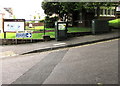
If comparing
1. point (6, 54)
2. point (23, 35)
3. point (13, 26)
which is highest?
point (13, 26)

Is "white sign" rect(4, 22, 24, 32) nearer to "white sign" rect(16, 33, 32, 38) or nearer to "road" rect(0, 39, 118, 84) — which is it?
"white sign" rect(16, 33, 32, 38)

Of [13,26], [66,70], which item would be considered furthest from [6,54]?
[66,70]

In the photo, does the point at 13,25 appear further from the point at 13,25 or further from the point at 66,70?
the point at 66,70

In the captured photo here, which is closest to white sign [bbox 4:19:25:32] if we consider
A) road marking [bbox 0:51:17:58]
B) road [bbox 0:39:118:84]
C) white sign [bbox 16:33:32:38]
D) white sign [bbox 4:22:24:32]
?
white sign [bbox 4:22:24:32]

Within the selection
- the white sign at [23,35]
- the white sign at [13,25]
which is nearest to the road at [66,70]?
the white sign at [23,35]

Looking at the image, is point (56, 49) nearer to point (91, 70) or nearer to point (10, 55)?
point (10, 55)

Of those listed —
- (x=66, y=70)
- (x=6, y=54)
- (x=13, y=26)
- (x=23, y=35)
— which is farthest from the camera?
(x=13, y=26)

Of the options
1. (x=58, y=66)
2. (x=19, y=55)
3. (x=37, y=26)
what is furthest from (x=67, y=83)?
(x=37, y=26)

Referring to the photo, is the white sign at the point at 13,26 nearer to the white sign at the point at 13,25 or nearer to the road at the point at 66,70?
the white sign at the point at 13,25

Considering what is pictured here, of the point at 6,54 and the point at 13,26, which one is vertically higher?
the point at 13,26

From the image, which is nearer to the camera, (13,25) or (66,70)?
(66,70)

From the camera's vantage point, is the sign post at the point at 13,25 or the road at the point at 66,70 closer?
the road at the point at 66,70

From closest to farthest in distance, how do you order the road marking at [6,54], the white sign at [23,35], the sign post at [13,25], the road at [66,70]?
the road at [66,70]
the road marking at [6,54]
the white sign at [23,35]
the sign post at [13,25]

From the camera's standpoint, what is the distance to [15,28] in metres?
14.9
